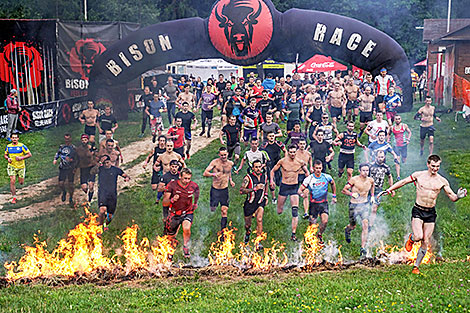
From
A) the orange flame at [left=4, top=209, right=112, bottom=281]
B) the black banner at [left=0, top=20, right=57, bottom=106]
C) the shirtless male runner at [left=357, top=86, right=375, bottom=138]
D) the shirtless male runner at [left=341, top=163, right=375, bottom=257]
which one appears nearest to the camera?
the orange flame at [left=4, top=209, right=112, bottom=281]

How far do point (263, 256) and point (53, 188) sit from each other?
6.66 m

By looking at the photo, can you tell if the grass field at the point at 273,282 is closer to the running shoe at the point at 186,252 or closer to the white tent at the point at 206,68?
the running shoe at the point at 186,252

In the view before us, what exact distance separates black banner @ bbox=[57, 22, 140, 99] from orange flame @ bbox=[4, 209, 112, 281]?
34.7ft

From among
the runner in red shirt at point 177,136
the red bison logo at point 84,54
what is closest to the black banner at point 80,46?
the red bison logo at point 84,54

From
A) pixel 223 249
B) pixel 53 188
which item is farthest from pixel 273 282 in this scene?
pixel 53 188

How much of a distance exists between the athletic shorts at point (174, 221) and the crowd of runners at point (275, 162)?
0.02 m

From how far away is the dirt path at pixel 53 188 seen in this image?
1288 centimetres

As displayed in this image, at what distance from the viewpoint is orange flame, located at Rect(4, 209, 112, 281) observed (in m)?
9.84

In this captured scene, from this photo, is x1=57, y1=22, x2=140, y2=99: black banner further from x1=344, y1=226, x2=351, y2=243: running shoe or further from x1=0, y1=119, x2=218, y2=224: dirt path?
x1=344, y1=226, x2=351, y2=243: running shoe

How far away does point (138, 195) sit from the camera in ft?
46.6

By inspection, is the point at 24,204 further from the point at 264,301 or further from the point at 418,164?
the point at 418,164

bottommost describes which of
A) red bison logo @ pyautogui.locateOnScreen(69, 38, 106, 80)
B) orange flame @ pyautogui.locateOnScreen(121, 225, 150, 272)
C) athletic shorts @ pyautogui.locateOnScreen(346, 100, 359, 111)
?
orange flame @ pyautogui.locateOnScreen(121, 225, 150, 272)

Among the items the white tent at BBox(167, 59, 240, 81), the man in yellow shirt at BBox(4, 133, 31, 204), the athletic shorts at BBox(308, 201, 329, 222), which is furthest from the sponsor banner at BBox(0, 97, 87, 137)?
the white tent at BBox(167, 59, 240, 81)

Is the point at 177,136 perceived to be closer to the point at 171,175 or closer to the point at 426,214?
the point at 171,175
